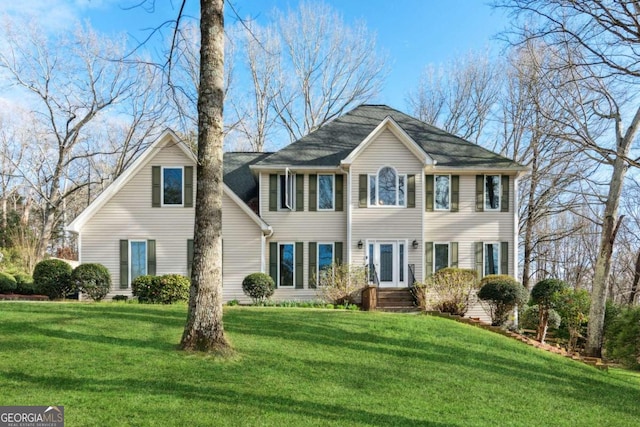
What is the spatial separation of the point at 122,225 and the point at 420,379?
524 inches

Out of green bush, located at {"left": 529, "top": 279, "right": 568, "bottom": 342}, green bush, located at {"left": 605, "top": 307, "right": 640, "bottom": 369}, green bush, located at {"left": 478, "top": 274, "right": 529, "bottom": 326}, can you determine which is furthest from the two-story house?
green bush, located at {"left": 605, "top": 307, "right": 640, "bottom": 369}

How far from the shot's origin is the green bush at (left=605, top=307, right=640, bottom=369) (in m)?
13.1

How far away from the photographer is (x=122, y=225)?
55.9ft

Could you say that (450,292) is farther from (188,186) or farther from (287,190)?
(188,186)

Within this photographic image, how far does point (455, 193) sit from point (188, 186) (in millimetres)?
10145

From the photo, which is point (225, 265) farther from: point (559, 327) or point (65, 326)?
point (559, 327)

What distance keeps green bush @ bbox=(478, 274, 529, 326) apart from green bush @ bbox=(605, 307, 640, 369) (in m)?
2.77

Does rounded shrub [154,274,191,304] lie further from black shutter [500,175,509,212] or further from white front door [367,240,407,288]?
black shutter [500,175,509,212]

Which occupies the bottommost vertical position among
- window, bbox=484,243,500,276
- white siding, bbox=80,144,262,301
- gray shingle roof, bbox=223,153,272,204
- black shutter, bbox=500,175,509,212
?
window, bbox=484,243,500,276

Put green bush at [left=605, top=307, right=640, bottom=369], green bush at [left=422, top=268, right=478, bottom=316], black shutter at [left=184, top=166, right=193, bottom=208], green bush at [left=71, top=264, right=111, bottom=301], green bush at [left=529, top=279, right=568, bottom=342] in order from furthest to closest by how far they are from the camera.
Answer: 1. black shutter at [left=184, top=166, right=193, bottom=208]
2. green bush at [left=529, top=279, right=568, bottom=342]
3. green bush at [left=71, top=264, right=111, bottom=301]
4. green bush at [left=422, top=268, right=478, bottom=316]
5. green bush at [left=605, top=307, right=640, bottom=369]

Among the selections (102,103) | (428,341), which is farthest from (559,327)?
(102,103)

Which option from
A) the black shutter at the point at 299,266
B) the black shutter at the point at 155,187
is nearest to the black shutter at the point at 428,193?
the black shutter at the point at 299,266

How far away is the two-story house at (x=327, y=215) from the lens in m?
17.1

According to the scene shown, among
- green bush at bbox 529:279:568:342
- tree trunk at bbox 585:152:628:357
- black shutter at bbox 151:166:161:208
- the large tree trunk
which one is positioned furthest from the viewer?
black shutter at bbox 151:166:161:208
